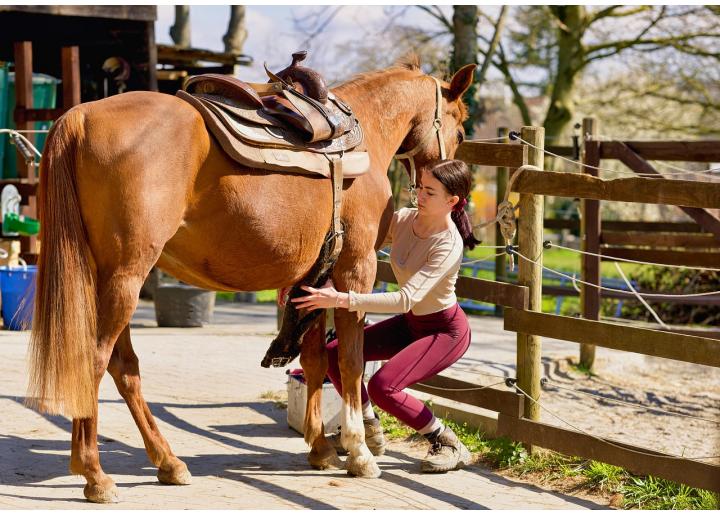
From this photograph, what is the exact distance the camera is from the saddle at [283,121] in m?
3.99

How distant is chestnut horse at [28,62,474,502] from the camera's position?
12.0 ft

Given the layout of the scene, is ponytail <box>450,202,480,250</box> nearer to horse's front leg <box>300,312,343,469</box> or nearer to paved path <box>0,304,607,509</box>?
horse's front leg <box>300,312,343,469</box>

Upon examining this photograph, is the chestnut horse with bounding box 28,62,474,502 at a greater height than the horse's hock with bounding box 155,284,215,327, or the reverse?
the chestnut horse with bounding box 28,62,474,502

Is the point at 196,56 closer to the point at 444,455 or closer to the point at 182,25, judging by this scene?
the point at 182,25

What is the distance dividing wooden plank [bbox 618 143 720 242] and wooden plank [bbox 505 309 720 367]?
306 centimetres

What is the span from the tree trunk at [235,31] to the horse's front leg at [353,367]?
13694mm

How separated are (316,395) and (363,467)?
1.75ft

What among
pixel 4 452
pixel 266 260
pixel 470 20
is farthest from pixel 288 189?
pixel 470 20

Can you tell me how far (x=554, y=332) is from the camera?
185 inches

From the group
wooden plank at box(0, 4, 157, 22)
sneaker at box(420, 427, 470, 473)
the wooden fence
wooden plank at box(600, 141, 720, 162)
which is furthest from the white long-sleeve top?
wooden plank at box(0, 4, 157, 22)

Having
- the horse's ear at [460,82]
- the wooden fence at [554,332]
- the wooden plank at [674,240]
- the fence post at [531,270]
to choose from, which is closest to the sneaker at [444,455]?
the wooden fence at [554,332]

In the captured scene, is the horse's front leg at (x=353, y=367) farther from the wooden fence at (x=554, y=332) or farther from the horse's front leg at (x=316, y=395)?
the wooden fence at (x=554, y=332)

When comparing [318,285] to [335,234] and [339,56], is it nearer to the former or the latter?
[335,234]

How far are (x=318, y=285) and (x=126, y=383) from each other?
1041mm
